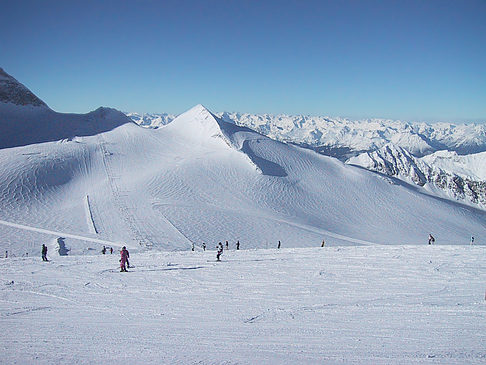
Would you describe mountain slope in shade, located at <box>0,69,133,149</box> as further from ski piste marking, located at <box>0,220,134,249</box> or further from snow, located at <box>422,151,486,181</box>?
snow, located at <box>422,151,486,181</box>

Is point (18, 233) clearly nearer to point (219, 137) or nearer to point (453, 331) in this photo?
point (453, 331)

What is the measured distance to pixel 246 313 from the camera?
27.8ft

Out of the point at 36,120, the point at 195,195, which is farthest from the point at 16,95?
the point at 195,195

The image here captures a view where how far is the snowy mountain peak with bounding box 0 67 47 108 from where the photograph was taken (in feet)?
303

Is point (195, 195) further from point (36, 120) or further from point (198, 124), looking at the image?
point (36, 120)

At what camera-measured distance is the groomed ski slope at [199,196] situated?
35344 millimetres

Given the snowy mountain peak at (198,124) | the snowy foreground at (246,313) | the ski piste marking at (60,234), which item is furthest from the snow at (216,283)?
the snowy mountain peak at (198,124)

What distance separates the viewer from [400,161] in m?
169

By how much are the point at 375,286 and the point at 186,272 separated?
738 cm

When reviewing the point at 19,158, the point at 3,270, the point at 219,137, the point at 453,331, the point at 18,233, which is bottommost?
the point at 18,233

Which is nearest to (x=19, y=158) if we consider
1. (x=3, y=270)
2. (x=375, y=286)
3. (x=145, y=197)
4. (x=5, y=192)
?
(x=5, y=192)

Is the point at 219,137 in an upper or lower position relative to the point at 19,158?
upper

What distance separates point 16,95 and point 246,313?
112398 millimetres

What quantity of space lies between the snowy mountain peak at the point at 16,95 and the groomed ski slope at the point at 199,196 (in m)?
29.4
